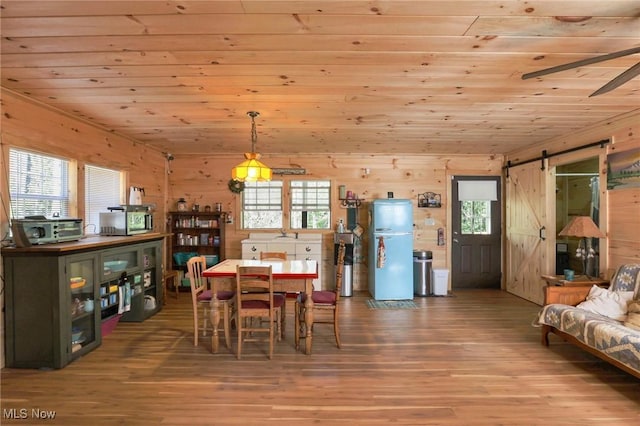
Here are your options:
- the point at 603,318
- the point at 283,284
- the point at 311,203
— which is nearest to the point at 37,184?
the point at 283,284

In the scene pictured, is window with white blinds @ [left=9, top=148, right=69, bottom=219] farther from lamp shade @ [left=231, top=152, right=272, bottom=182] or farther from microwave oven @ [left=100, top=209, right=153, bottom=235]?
lamp shade @ [left=231, top=152, right=272, bottom=182]

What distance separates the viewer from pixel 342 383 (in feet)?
8.75

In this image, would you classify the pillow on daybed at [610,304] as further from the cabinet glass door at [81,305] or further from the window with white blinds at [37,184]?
the window with white blinds at [37,184]

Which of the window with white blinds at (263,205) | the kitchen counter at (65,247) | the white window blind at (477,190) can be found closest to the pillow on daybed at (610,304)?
the white window blind at (477,190)

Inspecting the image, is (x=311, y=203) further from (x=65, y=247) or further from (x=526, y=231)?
(x=65, y=247)

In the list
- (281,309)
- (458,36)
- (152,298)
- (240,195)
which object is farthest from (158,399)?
(240,195)

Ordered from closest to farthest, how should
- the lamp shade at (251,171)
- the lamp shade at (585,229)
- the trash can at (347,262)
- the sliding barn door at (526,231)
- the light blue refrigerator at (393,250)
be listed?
the lamp shade at (251,171) < the lamp shade at (585,229) < the sliding barn door at (526,231) < the light blue refrigerator at (393,250) < the trash can at (347,262)

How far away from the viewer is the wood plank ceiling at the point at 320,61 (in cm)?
181

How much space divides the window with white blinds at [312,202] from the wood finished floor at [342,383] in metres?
2.54

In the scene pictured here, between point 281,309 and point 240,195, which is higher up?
point 240,195

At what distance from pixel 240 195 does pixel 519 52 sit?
4787 mm

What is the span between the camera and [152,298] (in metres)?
4.49

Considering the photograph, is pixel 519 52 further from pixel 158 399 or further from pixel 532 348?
pixel 158 399

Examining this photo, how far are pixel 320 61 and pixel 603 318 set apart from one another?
335cm
